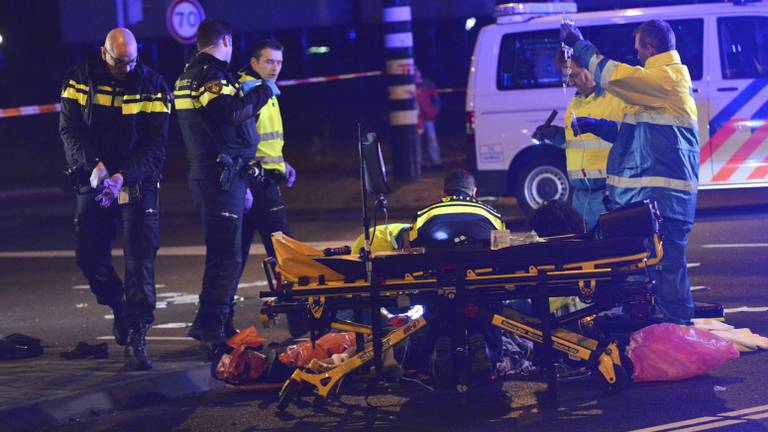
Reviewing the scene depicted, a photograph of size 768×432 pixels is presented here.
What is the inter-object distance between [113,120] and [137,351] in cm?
140

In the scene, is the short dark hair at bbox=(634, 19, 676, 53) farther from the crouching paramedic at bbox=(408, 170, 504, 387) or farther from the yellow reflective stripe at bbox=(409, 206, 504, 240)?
the yellow reflective stripe at bbox=(409, 206, 504, 240)

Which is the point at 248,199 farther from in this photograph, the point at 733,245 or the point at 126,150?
the point at 733,245

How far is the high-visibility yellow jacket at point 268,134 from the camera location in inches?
335

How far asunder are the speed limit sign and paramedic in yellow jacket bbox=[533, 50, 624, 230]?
24.1 feet

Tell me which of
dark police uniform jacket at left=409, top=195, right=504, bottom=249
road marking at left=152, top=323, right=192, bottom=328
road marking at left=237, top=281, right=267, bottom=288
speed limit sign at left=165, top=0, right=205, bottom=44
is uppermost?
speed limit sign at left=165, top=0, right=205, bottom=44

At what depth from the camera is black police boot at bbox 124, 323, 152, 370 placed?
750cm

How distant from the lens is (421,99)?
19344 millimetres

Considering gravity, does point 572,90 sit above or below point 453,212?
above

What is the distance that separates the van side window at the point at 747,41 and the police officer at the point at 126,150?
274 inches

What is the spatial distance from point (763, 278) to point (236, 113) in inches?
172

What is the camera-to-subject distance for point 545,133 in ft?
27.9

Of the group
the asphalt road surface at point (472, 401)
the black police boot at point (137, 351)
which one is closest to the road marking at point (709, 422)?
the asphalt road surface at point (472, 401)

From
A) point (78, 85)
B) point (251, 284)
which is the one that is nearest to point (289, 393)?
point (78, 85)

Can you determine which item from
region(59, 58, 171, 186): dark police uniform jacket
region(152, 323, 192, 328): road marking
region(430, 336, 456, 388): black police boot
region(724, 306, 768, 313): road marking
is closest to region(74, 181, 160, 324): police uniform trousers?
region(59, 58, 171, 186): dark police uniform jacket
